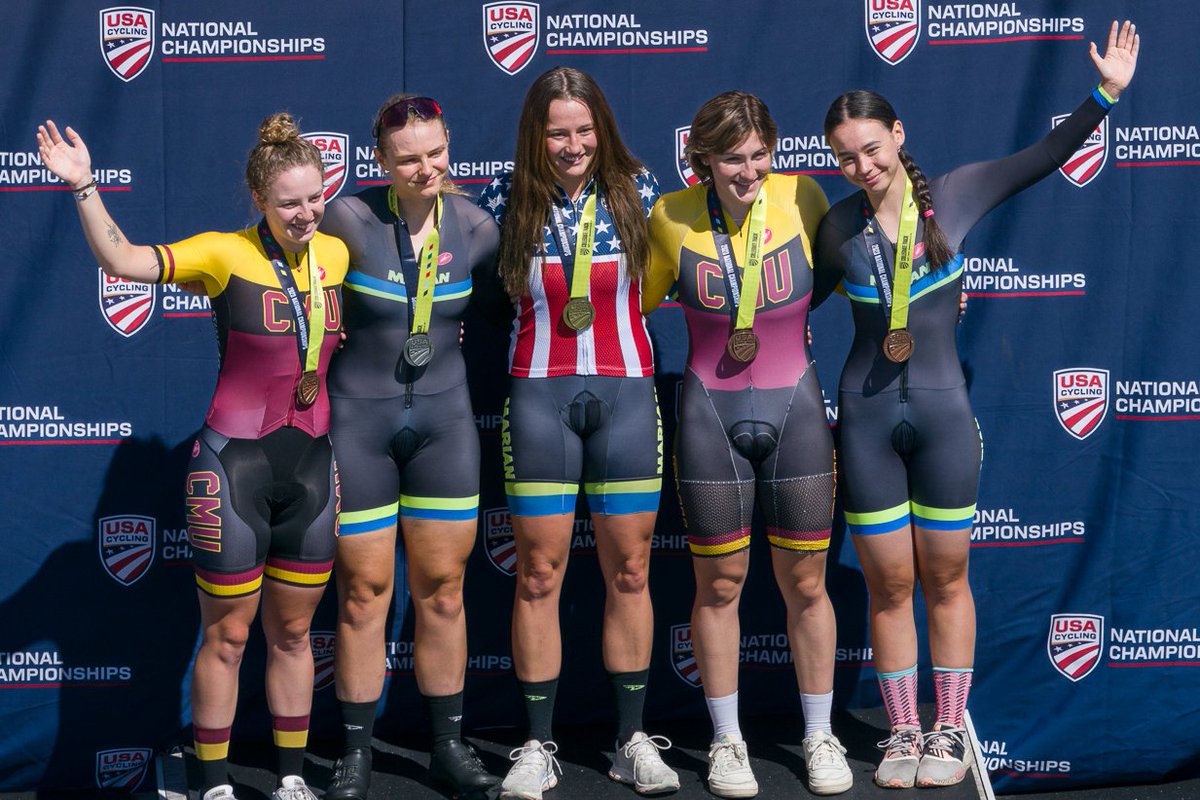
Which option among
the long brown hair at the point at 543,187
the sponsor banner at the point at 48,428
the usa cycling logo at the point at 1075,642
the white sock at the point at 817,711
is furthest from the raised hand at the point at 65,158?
the usa cycling logo at the point at 1075,642

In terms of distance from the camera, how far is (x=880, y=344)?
12.4 feet

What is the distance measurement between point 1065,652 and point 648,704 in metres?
1.42

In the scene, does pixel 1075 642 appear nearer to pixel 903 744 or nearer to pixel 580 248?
pixel 903 744

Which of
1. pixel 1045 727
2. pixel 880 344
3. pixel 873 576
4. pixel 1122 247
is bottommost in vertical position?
pixel 1045 727

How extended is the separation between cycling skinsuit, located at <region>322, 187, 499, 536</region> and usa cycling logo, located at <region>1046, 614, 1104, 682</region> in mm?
2126

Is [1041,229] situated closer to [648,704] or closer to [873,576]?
[873,576]

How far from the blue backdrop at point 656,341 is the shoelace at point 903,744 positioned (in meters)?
0.67

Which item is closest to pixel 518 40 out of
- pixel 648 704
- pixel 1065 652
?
pixel 648 704

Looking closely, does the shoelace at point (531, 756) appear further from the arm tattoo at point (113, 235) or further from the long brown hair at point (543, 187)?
the arm tattoo at point (113, 235)

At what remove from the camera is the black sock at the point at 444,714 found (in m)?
4.02

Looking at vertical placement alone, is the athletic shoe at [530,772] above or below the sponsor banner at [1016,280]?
below

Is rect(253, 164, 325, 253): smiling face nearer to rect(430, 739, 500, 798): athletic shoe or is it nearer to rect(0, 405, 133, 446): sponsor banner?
rect(0, 405, 133, 446): sponsor banner

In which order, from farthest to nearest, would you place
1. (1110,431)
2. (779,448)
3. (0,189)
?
(1110,431)
(0,189)
(779,448)

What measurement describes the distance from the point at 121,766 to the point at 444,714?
1.29m
